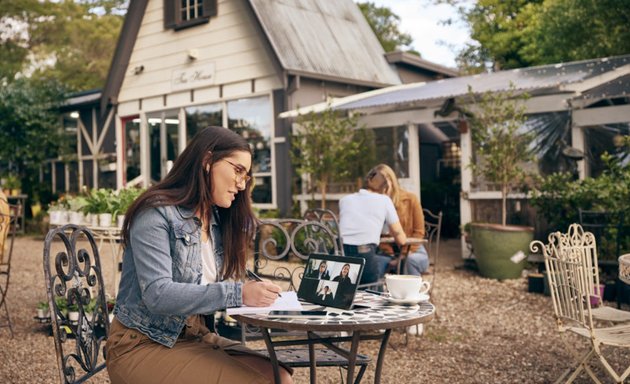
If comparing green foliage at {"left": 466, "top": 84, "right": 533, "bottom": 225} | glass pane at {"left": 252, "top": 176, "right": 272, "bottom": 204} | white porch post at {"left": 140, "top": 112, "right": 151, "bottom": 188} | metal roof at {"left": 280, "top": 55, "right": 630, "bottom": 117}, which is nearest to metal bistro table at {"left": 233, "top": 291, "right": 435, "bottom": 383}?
green foliage at {"left": 466, "top": 84, "right": 533, "bottom": 225}

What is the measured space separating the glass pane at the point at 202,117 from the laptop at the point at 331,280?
36.7 ft

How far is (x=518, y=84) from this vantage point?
10.2 metres

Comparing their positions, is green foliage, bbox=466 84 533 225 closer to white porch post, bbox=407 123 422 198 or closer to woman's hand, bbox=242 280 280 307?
white porch post, bbox=407 123 422 198

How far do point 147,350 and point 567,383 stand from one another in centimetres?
270

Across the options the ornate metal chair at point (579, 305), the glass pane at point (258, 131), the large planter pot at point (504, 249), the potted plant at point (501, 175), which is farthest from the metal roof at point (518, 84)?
the ornate metal chair at point (579, 305)

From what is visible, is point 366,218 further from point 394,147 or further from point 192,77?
point 192,77

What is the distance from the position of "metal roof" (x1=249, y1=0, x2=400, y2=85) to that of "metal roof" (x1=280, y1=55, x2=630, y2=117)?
1073 mm

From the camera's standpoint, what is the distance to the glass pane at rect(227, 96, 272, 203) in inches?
509

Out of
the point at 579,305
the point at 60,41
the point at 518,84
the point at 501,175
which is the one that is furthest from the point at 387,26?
the point at 579,305

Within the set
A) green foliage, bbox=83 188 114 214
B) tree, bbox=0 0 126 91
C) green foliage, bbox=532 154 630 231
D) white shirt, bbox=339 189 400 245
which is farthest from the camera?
tree, bbox=0 0 126 91

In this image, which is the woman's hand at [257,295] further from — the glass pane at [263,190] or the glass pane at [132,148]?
the glass pane at [132,148]

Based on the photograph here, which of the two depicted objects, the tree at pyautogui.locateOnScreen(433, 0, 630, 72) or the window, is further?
the window

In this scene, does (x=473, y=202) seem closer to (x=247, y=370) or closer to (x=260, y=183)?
(x=260, y=183)

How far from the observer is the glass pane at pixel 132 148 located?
15695mm
